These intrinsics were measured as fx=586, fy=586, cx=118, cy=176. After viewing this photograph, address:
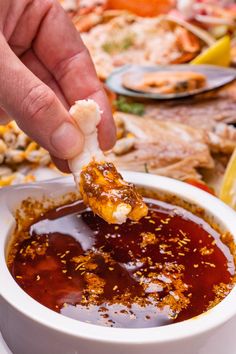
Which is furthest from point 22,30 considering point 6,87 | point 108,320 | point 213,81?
point 213,81

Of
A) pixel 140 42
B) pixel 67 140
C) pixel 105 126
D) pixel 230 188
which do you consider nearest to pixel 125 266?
pixel 67 140

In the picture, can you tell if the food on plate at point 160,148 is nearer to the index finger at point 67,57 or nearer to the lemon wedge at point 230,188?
the lemon wedge at point 230,188

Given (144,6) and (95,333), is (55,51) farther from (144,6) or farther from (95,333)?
(144,6)

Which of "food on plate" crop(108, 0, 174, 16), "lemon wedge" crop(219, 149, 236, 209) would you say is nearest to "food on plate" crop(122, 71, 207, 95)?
"lemon wedge" crop(219, 149, 236, 209)

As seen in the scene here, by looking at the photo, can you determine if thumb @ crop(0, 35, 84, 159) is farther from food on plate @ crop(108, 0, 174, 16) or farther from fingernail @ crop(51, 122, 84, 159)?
food on plate @ crop(108, 0, 174, 16)

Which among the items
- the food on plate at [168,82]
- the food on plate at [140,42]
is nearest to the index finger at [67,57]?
the food on plate at [168,82]
